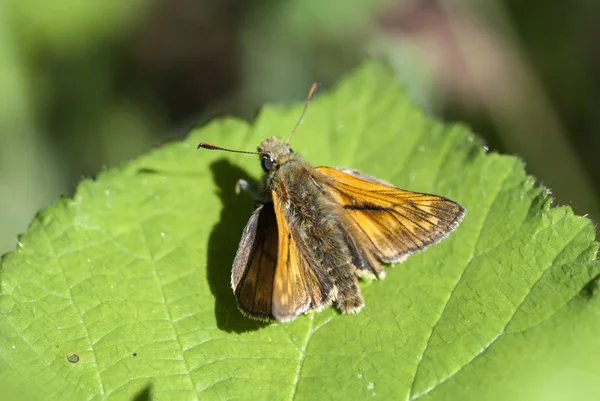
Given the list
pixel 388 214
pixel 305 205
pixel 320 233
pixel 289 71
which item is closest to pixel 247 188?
pixel 305 205

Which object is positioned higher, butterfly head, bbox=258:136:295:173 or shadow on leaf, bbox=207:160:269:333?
butterfly head, bbox=258:136:295:173

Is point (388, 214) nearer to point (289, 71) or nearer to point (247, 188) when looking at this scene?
point (247, 188)

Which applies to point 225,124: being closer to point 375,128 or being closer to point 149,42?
point 375,128

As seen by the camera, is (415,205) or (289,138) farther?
(289,138)

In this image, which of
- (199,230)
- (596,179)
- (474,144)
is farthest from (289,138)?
(596,179)

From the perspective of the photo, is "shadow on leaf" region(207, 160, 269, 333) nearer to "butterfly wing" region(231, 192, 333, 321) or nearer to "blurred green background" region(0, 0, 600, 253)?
"butterfly wing" region(231, 192, 333, 321)

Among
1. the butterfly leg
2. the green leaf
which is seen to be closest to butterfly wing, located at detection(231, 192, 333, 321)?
the green leaf

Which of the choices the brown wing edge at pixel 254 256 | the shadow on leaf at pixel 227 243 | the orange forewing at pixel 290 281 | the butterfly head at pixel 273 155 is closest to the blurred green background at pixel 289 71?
the shadow on leaf at pixel 227 243
